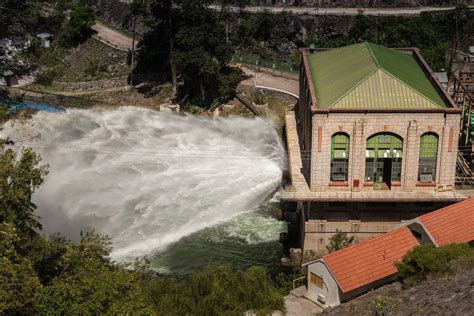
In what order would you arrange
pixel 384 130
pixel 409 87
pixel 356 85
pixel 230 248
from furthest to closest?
pixel 230 248
pixel 356 85
pixel 409 87
pixel 384 130

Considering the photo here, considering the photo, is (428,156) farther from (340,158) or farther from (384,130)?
(340,158)

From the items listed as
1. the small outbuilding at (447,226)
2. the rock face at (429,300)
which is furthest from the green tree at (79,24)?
the rock face at (429,300)

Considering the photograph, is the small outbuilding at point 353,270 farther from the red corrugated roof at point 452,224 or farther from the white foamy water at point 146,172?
the white foamy water at point 146,172

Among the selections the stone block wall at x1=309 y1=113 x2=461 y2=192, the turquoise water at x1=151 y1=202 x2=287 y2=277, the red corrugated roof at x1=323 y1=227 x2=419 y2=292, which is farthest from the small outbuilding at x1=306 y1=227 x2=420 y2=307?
the turquoise water at x1=151 y1=202 x2=287 y2=277

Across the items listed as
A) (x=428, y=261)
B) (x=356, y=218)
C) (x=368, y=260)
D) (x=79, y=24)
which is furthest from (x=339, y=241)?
(x=79, y=24)

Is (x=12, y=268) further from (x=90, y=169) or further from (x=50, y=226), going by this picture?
(x=90, y=169)

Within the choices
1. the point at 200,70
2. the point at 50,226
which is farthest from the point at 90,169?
the point at 200,70
